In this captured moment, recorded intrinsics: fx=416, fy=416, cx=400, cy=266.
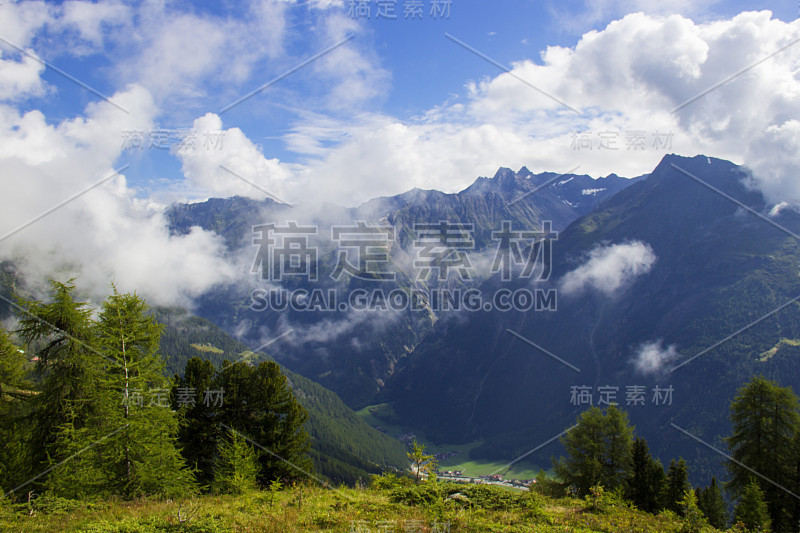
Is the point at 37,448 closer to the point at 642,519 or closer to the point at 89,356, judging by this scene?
the point at 89,356

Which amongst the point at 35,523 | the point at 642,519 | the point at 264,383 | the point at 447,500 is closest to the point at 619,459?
the point at 642,519

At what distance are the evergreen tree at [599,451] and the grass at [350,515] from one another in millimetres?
23603

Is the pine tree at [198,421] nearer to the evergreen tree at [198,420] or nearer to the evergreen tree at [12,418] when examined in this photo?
the evergreen tree at [198,420]

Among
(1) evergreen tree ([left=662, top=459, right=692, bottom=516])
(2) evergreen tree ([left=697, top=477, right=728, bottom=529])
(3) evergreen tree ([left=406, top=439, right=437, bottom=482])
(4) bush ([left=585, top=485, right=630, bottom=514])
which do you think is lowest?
(2) evergreen tree ([left=697, top=477, right=728, bottom=529])

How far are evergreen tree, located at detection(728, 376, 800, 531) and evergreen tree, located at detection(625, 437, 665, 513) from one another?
6052 mm

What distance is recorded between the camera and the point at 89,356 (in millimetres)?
23969

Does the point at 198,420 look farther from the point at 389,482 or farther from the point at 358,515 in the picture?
the point at 358,515

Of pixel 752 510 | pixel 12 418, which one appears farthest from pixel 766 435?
pixel 12 418

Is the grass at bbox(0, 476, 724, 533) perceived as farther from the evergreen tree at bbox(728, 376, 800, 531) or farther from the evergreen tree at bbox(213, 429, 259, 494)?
the evergreen tree at bbox(728, 376, 800, 531)

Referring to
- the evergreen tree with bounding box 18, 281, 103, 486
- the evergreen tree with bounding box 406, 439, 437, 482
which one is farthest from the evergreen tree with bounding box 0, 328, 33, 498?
the evergreen tree with bounding box 406, 439, 437, 482

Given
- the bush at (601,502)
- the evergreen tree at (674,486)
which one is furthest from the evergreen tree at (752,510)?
the bush at (601,502)

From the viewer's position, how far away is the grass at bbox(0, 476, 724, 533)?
14297 millimetres

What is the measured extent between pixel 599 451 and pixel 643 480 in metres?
4.23

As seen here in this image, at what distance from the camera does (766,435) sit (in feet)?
119
